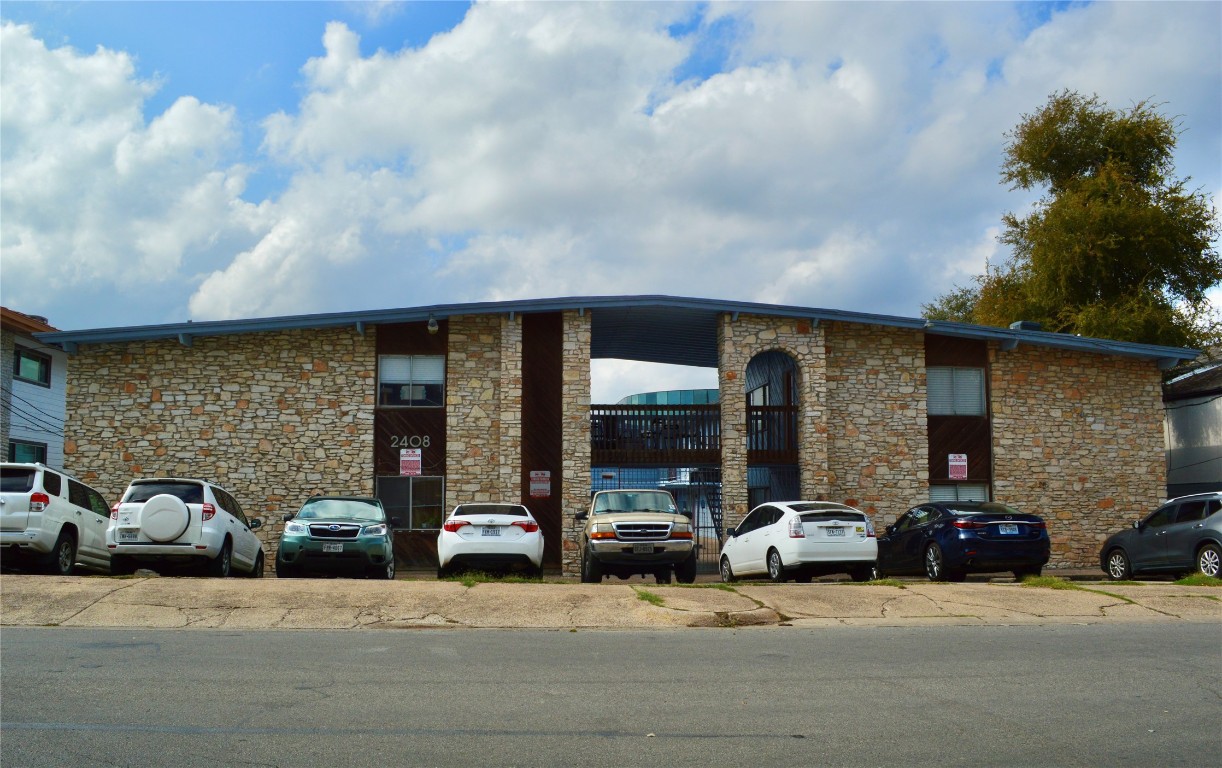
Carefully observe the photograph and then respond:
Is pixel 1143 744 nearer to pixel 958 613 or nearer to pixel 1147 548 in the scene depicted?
pixel 958 613

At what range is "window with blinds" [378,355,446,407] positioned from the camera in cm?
2447

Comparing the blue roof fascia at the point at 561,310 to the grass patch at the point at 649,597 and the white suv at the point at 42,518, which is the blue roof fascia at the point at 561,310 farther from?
the grass patch at the point at 649,597

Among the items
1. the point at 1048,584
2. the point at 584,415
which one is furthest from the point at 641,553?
the point at 584,415

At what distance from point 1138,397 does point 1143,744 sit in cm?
2252

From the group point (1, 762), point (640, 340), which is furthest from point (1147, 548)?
point (1, 762)

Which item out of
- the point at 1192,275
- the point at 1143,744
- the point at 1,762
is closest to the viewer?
the point at 1,762

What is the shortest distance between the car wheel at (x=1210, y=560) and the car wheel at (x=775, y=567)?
7.09 meters

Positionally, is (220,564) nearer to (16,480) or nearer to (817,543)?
(16,480)

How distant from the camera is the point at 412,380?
24562 mm

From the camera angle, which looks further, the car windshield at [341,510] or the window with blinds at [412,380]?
the window with blinds at [412,380]

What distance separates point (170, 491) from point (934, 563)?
1272 cm

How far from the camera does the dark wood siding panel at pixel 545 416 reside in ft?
79.5

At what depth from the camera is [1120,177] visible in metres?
33.8

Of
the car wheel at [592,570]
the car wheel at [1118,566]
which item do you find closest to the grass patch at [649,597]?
the car wheel at [592,570]
